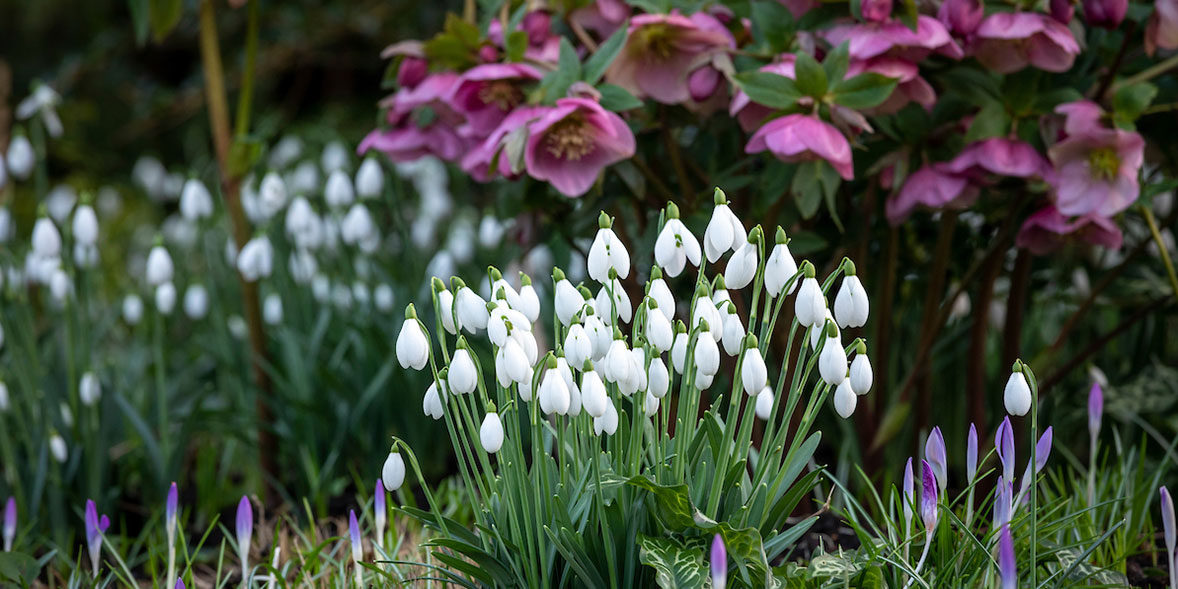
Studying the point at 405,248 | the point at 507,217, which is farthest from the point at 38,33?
the point at 507,217

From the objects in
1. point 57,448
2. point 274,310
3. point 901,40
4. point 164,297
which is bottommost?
point 274,310

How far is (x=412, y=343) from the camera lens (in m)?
0.99

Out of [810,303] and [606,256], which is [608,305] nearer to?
[606,256]

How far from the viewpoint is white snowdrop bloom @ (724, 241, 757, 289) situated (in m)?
1.02

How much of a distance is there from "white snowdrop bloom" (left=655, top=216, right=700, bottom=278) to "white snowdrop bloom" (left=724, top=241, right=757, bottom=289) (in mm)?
39

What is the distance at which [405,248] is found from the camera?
1972mm

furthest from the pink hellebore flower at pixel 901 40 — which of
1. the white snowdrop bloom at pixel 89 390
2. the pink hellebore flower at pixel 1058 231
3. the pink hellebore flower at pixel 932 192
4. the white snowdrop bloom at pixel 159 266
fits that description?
the white snowdrop bloom at pixel 89 390

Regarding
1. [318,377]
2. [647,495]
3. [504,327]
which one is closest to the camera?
[504,327]

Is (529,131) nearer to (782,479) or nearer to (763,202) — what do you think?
(763,202)

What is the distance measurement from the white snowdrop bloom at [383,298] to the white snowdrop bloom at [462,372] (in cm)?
120

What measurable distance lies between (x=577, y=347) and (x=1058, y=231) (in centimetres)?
84

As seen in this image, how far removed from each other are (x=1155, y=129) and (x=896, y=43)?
0.59 meters

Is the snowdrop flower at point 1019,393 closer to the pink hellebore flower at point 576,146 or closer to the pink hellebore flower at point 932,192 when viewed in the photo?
the pink hellebore flower at point 932,192

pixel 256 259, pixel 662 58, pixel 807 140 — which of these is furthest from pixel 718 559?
pixel 256 259
